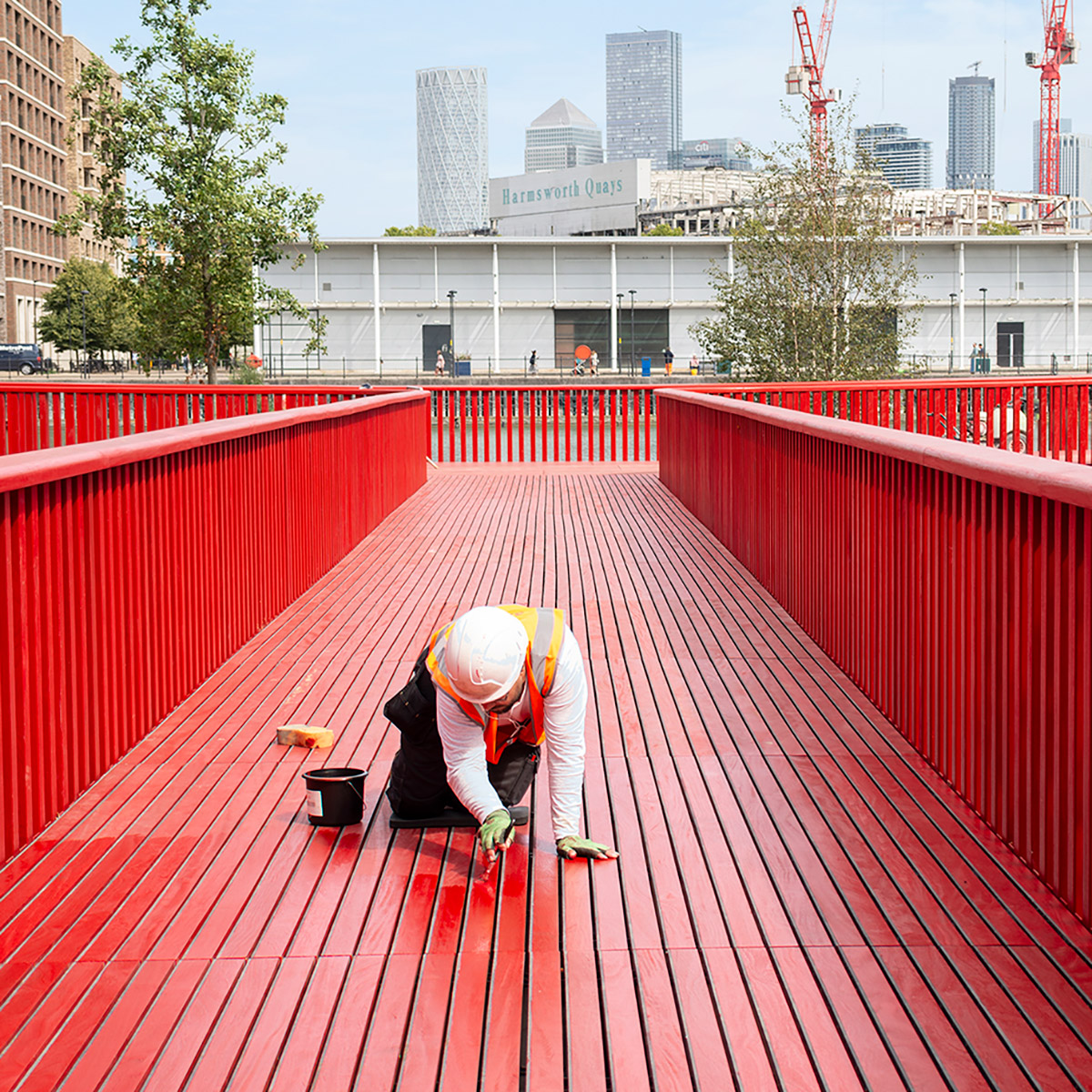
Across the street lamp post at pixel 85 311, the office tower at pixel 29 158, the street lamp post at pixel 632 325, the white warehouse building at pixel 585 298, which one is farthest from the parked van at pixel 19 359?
the street lamp post at pixel 632 325

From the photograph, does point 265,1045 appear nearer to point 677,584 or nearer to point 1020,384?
point 677,584

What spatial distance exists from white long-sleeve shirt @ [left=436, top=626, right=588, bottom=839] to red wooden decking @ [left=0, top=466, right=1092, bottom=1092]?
22cm

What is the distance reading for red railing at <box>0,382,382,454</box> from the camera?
50.5 feet

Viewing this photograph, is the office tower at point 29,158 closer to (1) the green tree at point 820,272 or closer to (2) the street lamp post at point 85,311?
(2) the street lamp post at point 85,311

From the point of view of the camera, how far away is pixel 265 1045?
2.88 m

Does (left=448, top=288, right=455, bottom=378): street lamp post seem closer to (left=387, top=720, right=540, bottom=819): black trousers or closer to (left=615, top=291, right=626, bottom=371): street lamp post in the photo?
(left=615, top=291, right=626, bottom=371): street lamp post

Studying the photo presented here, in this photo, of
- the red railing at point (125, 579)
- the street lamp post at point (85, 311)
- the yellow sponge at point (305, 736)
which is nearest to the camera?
the red railing at point (125, 579)

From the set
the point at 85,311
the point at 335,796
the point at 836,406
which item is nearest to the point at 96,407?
the point at 836,406

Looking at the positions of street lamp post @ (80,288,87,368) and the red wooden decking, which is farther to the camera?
street lamp post @ (80,288,87,368)

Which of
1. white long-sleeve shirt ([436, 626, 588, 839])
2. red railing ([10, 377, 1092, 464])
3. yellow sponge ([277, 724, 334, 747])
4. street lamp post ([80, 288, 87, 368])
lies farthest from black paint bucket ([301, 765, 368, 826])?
street lamp post ([80, 288, 87, 368])

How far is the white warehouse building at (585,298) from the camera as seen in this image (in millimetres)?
68438

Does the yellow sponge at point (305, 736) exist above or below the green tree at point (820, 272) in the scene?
below

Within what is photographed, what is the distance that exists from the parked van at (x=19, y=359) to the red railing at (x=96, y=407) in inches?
2253

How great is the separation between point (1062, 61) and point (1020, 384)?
142843 millimetres
